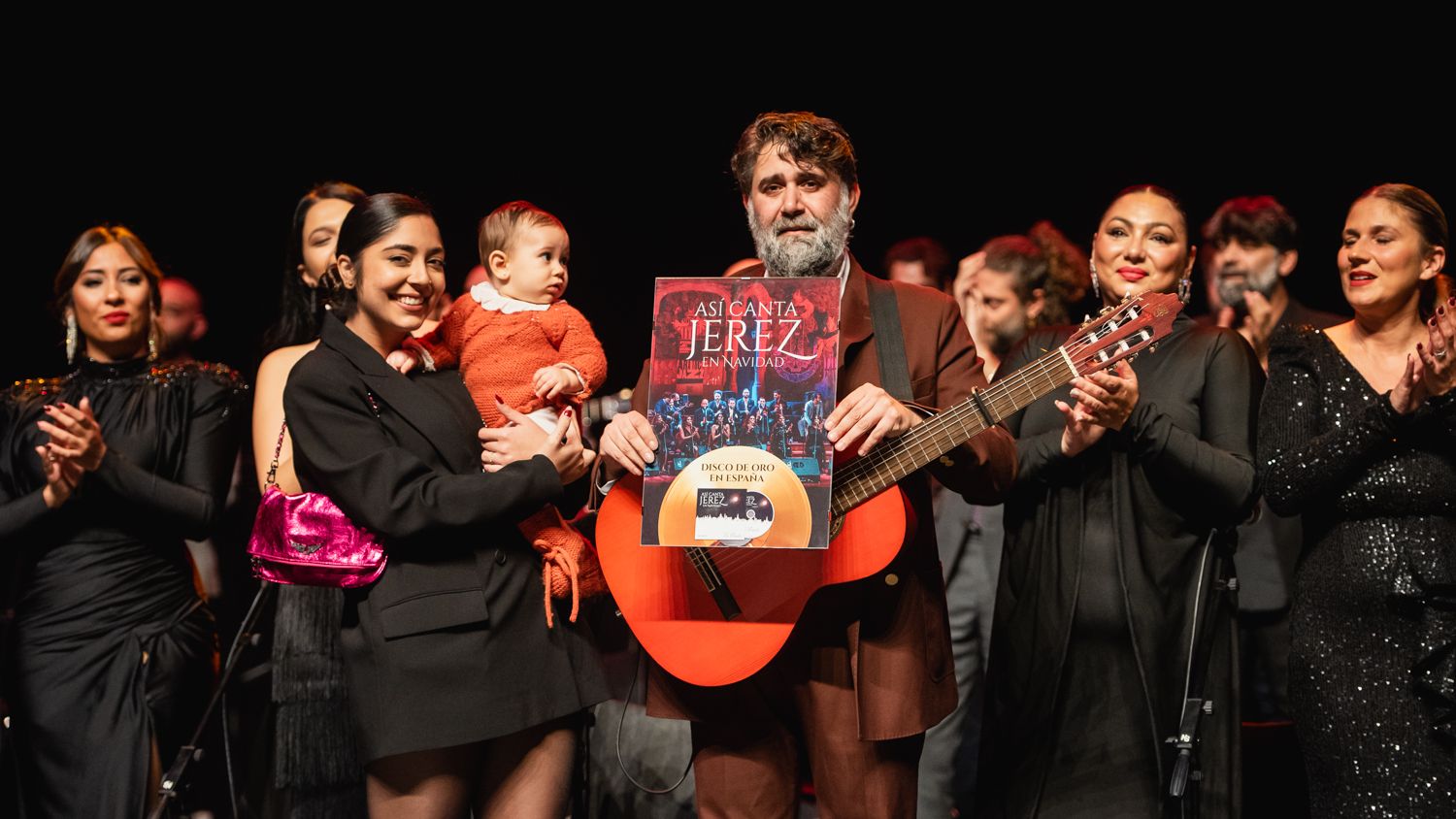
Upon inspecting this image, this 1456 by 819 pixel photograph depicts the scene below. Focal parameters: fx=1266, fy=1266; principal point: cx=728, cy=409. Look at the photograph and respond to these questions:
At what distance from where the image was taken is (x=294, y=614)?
3.26 m

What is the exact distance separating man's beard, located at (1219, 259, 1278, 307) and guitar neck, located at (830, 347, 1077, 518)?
2.23 metres

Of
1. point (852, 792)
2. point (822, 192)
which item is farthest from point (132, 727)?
point (822, 192)

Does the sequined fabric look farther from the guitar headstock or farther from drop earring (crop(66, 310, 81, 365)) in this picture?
drop earring (crop(66, 310, 81, 365))

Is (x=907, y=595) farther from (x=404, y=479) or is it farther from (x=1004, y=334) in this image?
(x=1004, y=334)

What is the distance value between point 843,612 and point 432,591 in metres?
0.79

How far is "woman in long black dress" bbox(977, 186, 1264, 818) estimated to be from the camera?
293 centimetres

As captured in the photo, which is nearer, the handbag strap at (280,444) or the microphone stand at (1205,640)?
the handbag strap at (280,444)

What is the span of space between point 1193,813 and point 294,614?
2.24m

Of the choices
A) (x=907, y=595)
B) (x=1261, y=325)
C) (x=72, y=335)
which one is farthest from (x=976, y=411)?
(x=72, y=335)

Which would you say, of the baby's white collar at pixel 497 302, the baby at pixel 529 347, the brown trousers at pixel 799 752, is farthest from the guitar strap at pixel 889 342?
the baby's white collar at pixel 497 302

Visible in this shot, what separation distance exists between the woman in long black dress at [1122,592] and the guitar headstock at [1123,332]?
448 millimetres

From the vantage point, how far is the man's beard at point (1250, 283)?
169 inches

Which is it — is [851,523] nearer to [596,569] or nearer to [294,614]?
[596,569]

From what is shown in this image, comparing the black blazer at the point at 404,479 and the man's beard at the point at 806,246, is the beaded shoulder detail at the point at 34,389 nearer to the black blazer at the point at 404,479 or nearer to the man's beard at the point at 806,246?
the black blazer at the point at 404,479
